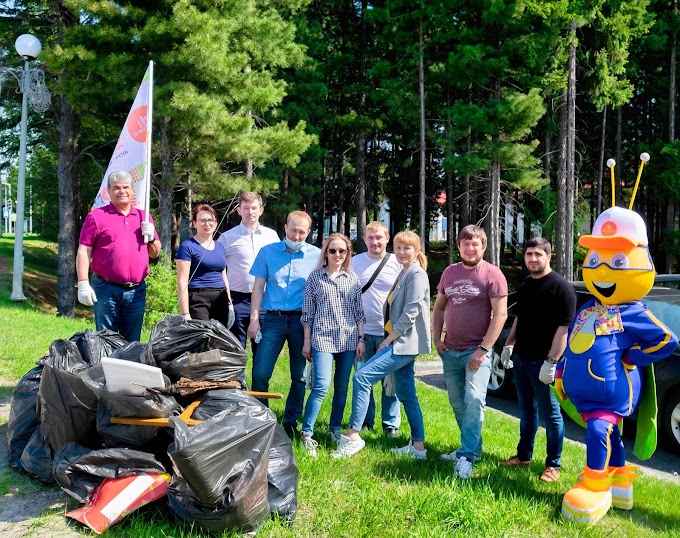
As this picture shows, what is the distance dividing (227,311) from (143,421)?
2144 millimetres

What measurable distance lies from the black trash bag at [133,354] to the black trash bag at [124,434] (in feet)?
1.30

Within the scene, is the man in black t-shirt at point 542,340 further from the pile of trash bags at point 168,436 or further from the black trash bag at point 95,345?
the black trash bag at point 95,345

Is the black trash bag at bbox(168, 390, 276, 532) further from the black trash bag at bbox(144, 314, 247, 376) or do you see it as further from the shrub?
the shrub

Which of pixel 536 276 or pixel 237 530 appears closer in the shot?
pixel 237 530

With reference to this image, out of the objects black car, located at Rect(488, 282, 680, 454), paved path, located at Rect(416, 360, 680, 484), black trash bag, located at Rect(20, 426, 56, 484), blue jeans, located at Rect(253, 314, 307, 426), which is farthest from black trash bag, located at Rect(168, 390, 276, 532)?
black car, located at Rect(488, 282, 680, 454)

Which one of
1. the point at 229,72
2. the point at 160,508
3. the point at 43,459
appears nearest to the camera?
the point at 160,508

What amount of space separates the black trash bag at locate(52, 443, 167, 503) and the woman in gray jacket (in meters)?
1.64

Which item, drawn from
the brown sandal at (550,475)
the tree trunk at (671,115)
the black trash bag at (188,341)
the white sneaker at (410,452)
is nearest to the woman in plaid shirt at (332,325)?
the white sneaker at (410,452)

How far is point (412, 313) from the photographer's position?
461 cm

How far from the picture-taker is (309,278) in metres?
4.75

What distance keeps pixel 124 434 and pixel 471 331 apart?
2.52 metres

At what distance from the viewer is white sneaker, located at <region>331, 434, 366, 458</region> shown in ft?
14.7

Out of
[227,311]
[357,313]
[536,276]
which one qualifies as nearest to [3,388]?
[227,311]

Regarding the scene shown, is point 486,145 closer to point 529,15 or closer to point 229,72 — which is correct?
point 529,15
